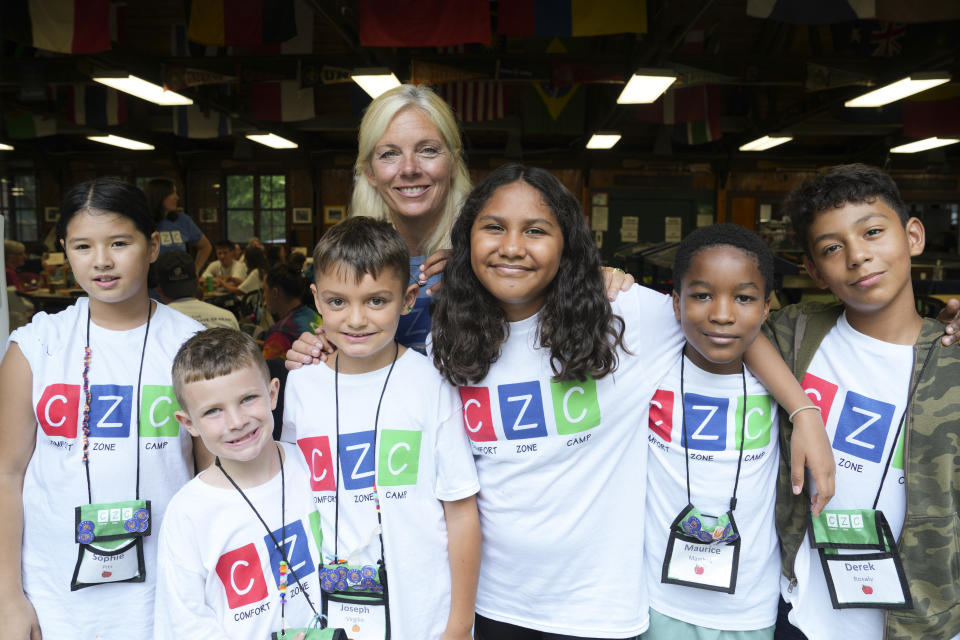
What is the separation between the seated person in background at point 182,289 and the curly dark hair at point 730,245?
3.14 m

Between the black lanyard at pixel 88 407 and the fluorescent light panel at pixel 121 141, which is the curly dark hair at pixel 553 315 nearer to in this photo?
the black lanyard at pixel 88 407

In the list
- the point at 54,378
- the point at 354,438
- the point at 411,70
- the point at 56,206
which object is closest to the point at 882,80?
the point at 411,70

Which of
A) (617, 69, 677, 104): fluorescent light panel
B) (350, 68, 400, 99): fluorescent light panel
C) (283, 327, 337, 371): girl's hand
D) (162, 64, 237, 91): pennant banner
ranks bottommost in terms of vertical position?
(283, 327, 337, 371): girl's hand

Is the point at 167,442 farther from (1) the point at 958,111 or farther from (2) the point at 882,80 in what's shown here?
(1) the point at 958,111

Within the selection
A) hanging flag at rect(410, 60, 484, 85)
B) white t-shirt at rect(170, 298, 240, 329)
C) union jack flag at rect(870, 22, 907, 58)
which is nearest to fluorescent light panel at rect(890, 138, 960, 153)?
union jack flag at rect(870, 22, 907, 58)

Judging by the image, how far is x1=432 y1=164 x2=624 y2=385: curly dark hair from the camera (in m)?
1.46

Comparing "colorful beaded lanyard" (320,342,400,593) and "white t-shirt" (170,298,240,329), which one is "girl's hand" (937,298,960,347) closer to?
"colorful beaded lanyard" (320,342,400,593)

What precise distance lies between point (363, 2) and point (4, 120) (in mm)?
8163

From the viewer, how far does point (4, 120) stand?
9852 mm

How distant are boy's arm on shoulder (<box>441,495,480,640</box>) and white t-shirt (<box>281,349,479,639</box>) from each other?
2cm

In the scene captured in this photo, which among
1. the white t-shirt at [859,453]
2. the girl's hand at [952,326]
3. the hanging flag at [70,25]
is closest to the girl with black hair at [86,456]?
the white t-shirt at [859,453]

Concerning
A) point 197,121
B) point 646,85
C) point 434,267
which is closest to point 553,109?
point 646,85

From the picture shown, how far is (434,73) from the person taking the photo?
6.36m

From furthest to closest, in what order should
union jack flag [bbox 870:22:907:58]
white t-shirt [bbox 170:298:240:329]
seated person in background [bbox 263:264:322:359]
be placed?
1. union jack flag [bbox 870:22:907:58]
2. white t-shirt [bbox 170:298:240:329]
3. seated person in background [bbox 263:264:322:359]
